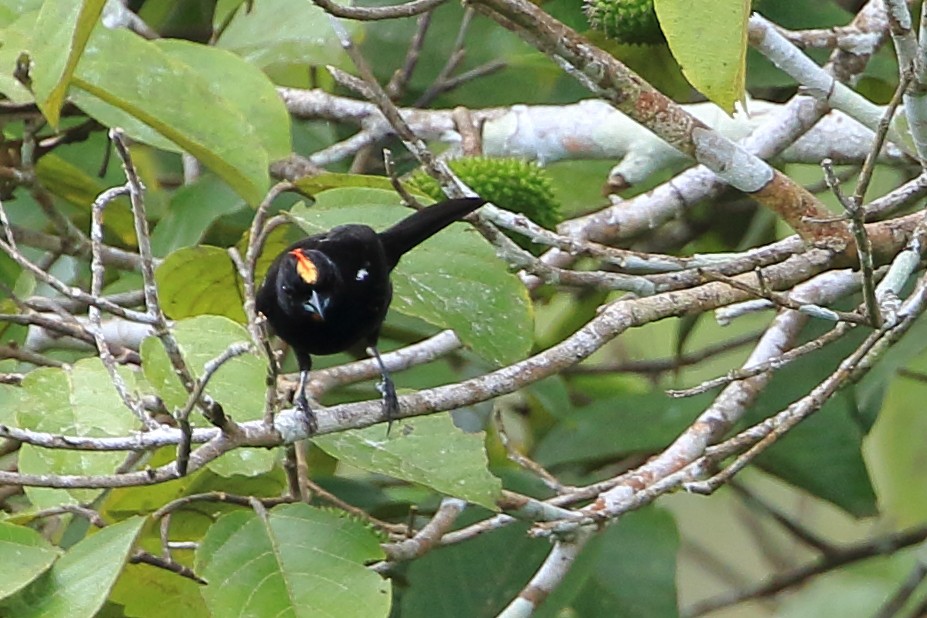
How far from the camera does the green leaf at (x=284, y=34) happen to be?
261cm

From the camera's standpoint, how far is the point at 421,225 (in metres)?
2.24

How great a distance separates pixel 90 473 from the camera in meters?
1.85

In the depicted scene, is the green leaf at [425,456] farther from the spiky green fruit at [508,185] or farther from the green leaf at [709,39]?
the green leaf at [709,39]

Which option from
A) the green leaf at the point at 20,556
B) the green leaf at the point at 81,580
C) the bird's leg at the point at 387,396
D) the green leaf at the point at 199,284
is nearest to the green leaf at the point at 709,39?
the bird's leg at the point at 387,396

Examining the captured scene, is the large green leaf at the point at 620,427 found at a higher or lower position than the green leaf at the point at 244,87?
lower

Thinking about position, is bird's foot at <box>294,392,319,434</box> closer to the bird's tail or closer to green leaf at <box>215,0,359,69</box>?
the bird's tail

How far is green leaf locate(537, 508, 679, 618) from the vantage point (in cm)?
262

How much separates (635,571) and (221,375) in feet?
3.68

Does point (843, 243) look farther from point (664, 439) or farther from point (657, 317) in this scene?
point (664, 439)

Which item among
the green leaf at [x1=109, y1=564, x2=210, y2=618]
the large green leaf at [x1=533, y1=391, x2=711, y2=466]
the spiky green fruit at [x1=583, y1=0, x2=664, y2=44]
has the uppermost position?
Answer: the spiky green fruit at [x1=583, y1=0, x2=664, y2=44]

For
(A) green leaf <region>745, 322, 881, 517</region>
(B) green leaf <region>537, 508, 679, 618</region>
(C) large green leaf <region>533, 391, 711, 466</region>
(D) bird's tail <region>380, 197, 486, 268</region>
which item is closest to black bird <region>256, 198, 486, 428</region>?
(D) bird's tail <region>380, 197, 486, 268</region>

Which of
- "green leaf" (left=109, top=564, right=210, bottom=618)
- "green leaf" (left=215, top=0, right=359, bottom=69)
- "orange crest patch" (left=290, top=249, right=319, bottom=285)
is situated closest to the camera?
"green leaf" (left=109, top=564, right=210, bottom=618)

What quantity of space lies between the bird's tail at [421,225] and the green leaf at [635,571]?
717mm

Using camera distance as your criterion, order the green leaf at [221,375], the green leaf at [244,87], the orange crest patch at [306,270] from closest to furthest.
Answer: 1. the green leaf at [221,375]
2. the orange crest patch at [306,270]
3. the green leaf at [244,87]
